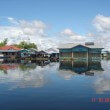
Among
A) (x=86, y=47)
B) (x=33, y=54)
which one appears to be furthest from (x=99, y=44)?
(x=33, y=54)

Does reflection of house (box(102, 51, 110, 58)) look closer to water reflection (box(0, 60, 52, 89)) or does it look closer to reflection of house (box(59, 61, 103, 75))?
reflection of house (box(59, 61, 103, 75))

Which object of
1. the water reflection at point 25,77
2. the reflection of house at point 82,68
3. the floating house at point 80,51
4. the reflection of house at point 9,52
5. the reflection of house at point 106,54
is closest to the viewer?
the water reflection at point 25,77

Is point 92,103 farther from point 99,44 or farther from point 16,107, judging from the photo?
point 99,44

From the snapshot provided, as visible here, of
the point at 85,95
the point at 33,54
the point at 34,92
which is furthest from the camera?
the point at 33,54

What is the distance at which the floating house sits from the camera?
81.6 m

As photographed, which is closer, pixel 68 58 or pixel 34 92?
pixel 34 92

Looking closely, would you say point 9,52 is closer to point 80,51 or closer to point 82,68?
point 80,51

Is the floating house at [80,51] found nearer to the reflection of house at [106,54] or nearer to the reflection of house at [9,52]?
the reflection of house at [9,52]

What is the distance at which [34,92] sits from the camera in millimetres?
18312

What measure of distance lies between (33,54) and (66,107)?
8311 centimetres

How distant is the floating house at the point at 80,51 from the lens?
268ft

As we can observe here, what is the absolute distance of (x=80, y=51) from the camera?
269 feet

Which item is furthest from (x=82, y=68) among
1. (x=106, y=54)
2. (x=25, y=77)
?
(x=106, y=54)

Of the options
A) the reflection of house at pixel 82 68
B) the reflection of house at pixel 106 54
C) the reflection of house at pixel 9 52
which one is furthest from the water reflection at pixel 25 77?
the reflection of house at pixel 106 54
